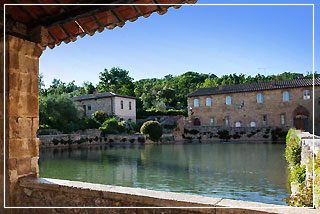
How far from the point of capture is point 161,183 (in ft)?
31.2

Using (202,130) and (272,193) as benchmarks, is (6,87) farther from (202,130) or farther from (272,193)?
(202,130)

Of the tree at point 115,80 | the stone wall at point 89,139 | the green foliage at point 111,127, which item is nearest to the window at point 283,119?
the stone wall at point 89,139

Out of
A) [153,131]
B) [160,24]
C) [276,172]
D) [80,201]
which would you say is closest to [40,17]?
[160,24]

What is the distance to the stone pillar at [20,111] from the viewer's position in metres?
3.78

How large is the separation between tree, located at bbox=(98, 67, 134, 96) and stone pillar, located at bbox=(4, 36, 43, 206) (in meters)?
42.2

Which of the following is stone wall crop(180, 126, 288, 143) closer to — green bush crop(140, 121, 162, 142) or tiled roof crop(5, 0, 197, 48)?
green bush crop(140, 121, 162, 142)

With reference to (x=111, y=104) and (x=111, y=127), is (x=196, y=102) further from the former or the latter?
(x=111, y=127)

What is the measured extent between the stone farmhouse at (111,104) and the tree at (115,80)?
32.4 ft

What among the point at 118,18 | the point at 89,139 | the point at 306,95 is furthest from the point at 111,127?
the point at 118,18

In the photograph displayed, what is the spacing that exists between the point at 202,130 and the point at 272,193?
74.1ft

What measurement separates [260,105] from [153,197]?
102 feet

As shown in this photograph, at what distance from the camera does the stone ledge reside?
244 cm

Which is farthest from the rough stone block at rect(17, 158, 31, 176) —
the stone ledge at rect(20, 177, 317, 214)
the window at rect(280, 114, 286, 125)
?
the window at rect(280, 114, 286, 125)

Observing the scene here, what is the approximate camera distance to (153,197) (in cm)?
286
